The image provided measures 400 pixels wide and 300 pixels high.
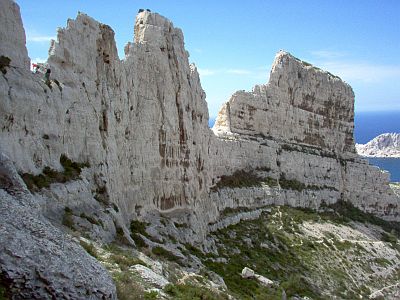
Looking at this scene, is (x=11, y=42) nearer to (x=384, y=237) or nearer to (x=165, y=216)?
(x=165, y=216)

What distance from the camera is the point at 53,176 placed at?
73.4 feet

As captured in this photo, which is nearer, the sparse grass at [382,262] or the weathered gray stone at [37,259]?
the weathered gray stone at [37,259]

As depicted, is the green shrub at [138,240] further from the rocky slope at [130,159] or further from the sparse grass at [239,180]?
the sparse grass at [239,180]

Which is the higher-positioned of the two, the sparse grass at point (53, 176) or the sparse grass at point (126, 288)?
the sparse grass at point (53, 176)

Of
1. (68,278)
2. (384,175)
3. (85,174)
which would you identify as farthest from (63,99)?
(384,175)

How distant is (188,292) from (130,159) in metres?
14.0

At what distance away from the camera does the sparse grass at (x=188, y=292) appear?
19087mm

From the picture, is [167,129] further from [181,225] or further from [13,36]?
[13,36]

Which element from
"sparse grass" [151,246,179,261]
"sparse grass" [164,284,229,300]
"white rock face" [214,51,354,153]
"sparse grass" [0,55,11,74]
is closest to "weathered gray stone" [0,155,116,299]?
"sparse grass" [164,284,229,300]

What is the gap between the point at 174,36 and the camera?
40.6 m

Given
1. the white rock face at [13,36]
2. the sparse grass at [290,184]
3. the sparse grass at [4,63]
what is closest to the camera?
the sparse grass at [4,63]

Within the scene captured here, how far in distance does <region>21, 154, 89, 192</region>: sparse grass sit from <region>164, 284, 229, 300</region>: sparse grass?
603cm

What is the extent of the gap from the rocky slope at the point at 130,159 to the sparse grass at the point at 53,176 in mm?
82

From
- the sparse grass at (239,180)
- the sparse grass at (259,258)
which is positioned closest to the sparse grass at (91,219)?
the sparse grass at (259,258)
